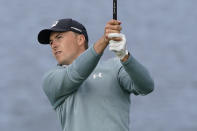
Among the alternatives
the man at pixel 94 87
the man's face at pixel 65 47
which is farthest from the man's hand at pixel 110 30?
the man's face at pixel 65 47

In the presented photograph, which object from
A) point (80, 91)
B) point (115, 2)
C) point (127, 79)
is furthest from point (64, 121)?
point (115, 2)

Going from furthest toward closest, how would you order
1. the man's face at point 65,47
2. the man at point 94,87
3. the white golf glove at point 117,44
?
the man's face at point 65,47 < the man at point 94,87 < the white golf glove at point 117,44

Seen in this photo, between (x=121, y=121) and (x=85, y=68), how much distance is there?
0.77 metres

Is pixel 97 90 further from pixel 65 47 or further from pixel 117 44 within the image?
pixel 117 44

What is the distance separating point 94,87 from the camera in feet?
24.5

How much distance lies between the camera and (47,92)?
26.2ft

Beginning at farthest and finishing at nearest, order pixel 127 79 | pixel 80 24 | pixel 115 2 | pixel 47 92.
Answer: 1. pixel 80 24
2. pixel 47 92
3. pixel 127 79
4. pixel 115 2

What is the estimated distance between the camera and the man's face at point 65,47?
312 inches

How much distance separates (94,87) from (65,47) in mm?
783

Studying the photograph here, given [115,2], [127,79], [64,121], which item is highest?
[115,2]

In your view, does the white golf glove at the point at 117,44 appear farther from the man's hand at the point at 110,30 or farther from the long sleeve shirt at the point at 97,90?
the long sleeve shirt at the point at 97,90

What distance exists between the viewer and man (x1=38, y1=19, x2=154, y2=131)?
711 cm

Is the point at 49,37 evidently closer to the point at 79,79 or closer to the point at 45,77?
the point at 45,77

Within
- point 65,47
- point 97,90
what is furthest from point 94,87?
point 65,47
